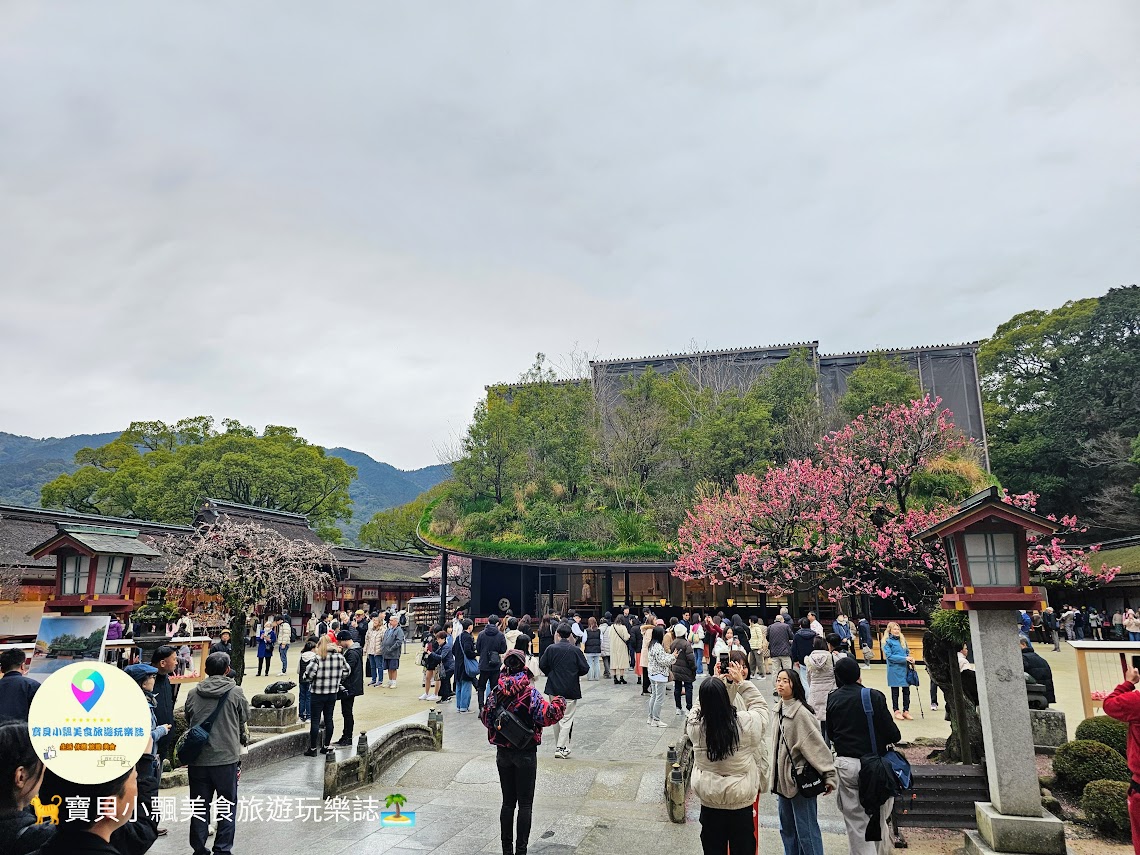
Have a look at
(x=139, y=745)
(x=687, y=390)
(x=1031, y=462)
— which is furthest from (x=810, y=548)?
(x=1031, y=462)

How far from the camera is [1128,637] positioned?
65.8 feet

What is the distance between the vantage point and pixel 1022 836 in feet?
18.3

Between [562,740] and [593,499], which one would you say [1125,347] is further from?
[562,740]

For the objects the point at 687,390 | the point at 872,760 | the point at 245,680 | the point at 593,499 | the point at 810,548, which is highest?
the point at 687,390

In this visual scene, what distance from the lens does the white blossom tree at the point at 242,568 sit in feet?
46.9

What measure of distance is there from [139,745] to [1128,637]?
→ 25.8 metres

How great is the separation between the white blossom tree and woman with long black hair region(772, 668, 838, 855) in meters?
10.8

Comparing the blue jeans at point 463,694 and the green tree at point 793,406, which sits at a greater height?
the green tree at point 793,406

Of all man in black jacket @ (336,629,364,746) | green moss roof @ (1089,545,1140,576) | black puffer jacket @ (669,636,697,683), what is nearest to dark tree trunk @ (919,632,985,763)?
black puffer jacket @ (669,636,697,683)

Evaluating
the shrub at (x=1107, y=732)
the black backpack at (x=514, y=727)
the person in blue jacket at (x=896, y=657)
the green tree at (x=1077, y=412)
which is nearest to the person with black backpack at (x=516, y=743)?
the black backpack at (x=514, y=727)

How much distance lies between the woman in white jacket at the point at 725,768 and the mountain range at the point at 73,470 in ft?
230

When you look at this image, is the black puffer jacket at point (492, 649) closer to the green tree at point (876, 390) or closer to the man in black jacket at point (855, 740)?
the man in black jacket at point (855, 740)

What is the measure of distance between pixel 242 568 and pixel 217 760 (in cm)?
1026

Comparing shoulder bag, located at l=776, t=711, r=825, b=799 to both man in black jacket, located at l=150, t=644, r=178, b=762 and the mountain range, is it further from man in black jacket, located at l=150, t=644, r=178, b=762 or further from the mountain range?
the mountain range
